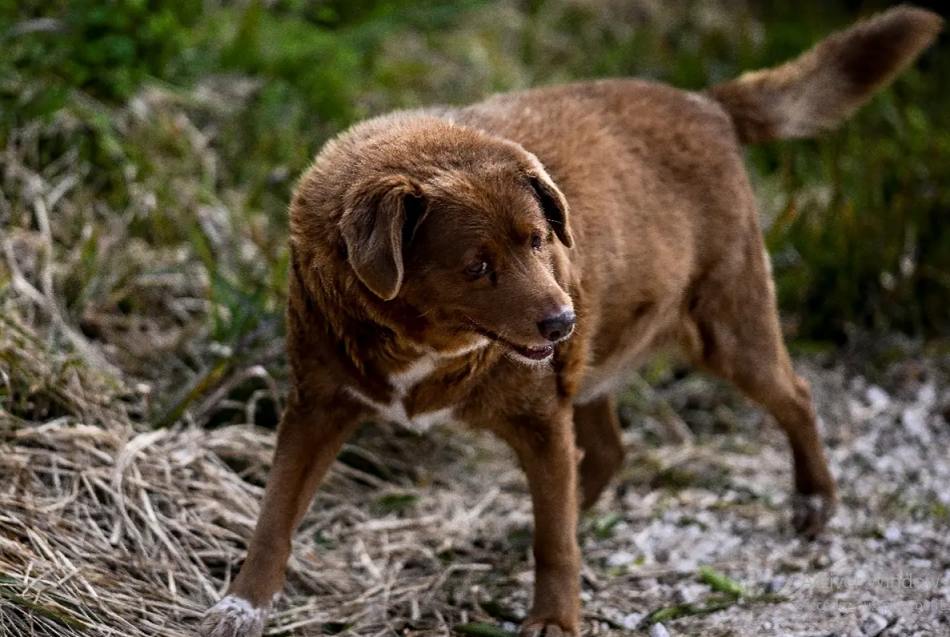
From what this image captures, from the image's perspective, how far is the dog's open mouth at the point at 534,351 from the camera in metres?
3.61

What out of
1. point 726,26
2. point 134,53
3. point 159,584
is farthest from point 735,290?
point 726,26

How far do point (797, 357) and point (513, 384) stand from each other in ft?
8.91

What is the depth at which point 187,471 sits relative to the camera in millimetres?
4629

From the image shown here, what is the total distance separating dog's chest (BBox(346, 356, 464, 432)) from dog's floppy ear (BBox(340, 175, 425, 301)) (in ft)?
1.31

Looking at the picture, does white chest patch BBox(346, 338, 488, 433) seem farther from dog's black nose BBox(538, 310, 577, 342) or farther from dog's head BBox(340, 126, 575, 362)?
dog's black nose BBox(538, 310, 577, 342)

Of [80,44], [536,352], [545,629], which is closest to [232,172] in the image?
[80,44]

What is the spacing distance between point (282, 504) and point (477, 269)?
3.19 feet

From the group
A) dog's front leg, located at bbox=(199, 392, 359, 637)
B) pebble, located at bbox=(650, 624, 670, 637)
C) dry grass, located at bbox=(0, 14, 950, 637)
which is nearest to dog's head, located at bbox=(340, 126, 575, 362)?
dog's front leg, located at bbox=(199, 392, 359, 637)

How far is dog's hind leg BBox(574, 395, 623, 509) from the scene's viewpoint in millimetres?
5277

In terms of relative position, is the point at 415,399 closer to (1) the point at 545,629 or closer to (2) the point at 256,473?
(1) the point at 545,629

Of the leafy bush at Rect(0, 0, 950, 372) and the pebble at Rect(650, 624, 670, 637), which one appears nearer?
the pebble at Rect(650, 624, 670, 637)

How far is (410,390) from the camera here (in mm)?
3918

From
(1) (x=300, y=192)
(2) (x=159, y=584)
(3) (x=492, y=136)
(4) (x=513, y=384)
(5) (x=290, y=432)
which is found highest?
(3) (x=492, y=136)

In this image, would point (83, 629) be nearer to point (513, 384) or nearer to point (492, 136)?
point (513, 384)
